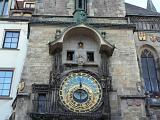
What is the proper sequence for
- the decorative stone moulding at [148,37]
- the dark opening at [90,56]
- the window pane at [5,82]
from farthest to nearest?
1. the decorative stone moulding at [148,37]
2. the window pane at [5,82]
3. the dark opening at [90,56]

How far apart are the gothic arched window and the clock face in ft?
12.3

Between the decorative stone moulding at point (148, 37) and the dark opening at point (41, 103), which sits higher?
the decorative stone moulding at point (148, 37)

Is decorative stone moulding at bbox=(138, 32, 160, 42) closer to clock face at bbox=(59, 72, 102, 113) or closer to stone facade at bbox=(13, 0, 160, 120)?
stone facade at bbox=(13, 0, 160, 120)

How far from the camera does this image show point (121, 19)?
1714 cm

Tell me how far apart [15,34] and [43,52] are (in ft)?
13.6

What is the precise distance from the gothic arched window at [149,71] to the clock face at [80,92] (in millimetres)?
3738

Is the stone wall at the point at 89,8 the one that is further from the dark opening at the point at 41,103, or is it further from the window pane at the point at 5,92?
the dark opening at the point at 41,103

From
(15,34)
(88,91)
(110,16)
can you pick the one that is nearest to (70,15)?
(110,16)

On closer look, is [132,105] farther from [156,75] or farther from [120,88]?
[156,75]

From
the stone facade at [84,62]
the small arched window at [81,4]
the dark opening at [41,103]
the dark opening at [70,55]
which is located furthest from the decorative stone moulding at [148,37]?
the dark opening at [41,103]

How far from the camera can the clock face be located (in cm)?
1362

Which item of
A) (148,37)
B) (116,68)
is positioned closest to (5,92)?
(116,68)

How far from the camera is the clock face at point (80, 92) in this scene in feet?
44.7

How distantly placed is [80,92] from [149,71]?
4.91 meters
